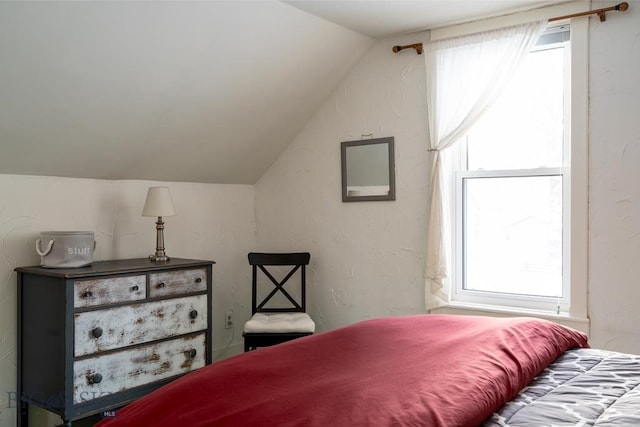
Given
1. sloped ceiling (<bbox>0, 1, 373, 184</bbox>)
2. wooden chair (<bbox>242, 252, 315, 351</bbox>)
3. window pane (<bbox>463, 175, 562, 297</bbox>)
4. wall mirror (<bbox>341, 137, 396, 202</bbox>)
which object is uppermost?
sloped ceiling (<bbox>0, 1, 373, 184</bbox>)

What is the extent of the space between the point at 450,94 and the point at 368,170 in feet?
2.40

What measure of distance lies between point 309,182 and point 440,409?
2.94 m

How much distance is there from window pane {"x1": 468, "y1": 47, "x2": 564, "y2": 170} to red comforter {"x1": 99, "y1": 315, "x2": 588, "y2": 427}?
159 centimetres

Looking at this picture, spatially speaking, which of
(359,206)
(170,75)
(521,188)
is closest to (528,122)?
(521,188)

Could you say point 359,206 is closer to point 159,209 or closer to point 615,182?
point 159,209

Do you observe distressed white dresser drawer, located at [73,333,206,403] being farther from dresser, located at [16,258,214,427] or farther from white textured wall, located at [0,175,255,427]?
white textured wall, located at [0,175,255,427]

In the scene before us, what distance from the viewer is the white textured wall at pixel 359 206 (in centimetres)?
366

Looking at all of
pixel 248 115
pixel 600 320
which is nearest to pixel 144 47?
pixel 248 115

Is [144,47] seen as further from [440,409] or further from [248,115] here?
[440,409]

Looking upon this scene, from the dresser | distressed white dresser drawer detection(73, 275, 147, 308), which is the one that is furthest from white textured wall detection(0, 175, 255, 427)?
distressed white dresser drawer detection(73, 275, 147, 308)

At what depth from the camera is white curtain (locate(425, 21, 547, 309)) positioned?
330 centimetres

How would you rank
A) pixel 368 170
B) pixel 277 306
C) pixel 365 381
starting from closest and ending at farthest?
pixel 365 381
pixel 368 170
pixel 277 306

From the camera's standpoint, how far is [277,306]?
4.30 meters

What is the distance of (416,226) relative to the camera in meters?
3.65
